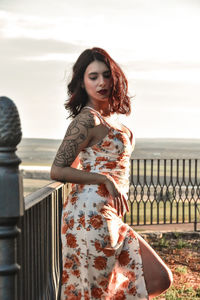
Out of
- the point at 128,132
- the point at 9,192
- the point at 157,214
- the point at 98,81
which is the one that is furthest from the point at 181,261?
the point at 9,192

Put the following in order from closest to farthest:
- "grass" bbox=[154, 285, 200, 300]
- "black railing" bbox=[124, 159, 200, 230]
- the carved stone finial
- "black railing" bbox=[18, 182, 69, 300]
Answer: the carved stone finial, "black railing" bbox=[18, 182, 69, 300], "grass" bbox=[154, 285, 200, 300], "black railing" bbox=[124, 159, 200, 230]

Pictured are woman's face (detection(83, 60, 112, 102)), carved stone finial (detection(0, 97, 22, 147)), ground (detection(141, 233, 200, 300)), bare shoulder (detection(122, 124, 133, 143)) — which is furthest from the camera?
ground (detection(141, 233, 200, 300))

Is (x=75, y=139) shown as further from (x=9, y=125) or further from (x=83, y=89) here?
(x=9, y=125)

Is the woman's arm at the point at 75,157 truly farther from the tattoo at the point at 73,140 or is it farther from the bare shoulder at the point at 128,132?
the bare shoulder at the point at 128,132

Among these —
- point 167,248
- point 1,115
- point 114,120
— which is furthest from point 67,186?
point 167,248

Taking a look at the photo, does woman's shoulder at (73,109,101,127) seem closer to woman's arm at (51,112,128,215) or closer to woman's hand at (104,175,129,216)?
woman's arm at (51,112,128,215)

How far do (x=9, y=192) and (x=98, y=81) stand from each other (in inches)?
65.2

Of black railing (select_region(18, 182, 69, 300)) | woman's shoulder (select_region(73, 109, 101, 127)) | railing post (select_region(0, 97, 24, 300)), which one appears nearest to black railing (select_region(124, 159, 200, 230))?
black railing (select_region(18, 182, 69, 300))

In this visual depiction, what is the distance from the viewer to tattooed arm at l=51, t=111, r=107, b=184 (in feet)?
10.9

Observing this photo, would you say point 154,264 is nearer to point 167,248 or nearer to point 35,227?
point 35,227

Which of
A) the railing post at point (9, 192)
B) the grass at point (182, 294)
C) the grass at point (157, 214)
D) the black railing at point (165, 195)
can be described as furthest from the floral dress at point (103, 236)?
the grass at point (157, 214)

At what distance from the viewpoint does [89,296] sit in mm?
3471

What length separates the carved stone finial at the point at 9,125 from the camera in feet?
6.64

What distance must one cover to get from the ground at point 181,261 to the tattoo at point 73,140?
2.85 meters
